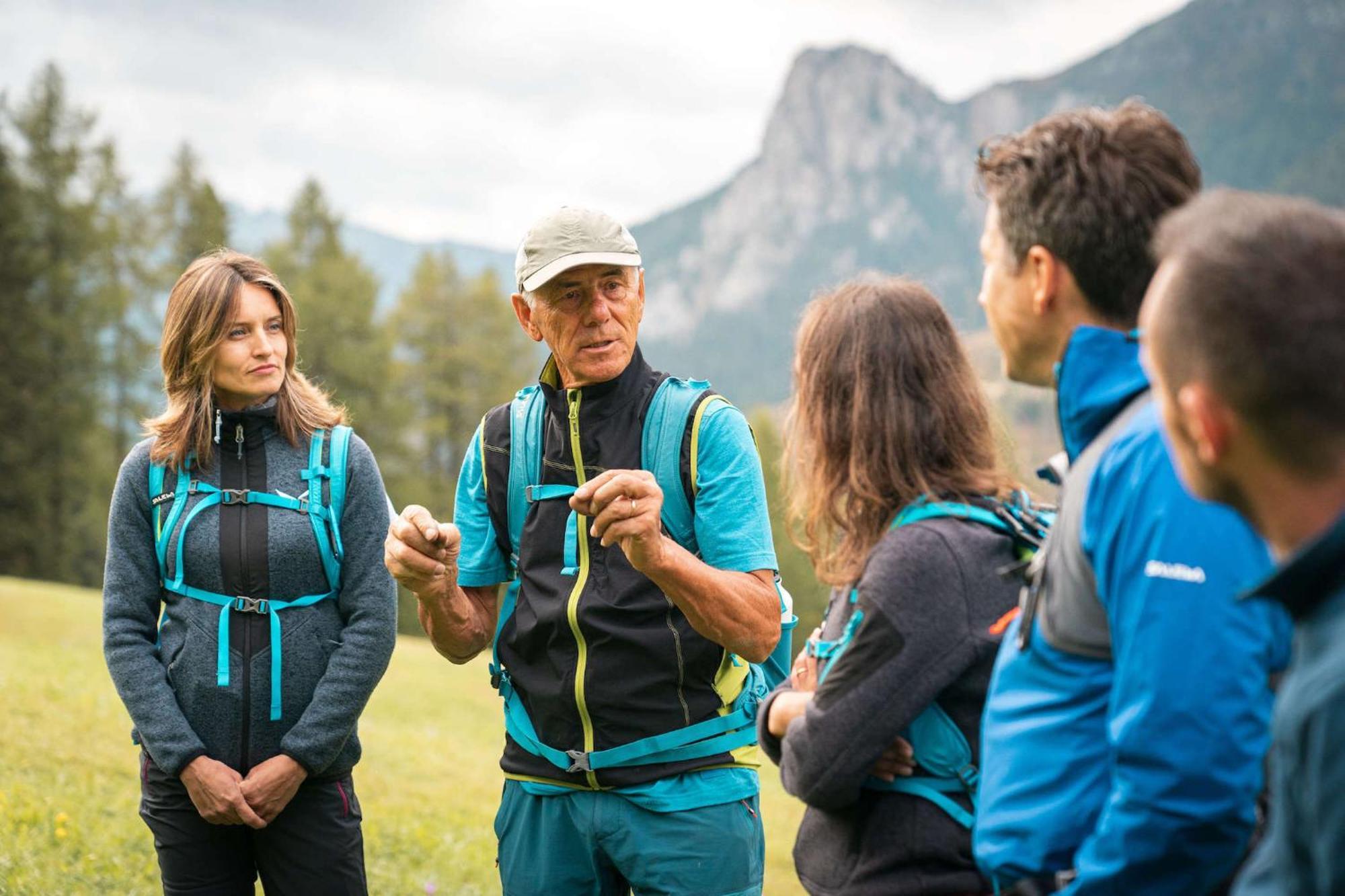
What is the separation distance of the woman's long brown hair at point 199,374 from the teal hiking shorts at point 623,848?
1571mm

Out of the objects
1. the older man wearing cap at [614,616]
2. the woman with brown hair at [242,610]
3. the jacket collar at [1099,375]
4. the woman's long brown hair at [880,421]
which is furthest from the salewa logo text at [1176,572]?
the woman with brown hair at [242,610]

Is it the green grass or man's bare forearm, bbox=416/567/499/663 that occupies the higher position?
man's bare forearm, bbox=416/567/499/663

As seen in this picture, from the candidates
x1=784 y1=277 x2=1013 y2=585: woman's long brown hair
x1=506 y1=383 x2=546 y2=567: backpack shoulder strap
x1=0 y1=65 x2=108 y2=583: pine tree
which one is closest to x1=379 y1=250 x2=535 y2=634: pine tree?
x1=0 y1=65 x2=108 y2=583: pine tree

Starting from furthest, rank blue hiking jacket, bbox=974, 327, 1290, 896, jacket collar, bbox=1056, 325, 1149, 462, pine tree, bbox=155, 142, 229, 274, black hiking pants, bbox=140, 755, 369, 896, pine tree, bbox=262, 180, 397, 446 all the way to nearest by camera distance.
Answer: pine tree, bbox=155, 142, 229, 274 < pine tree, bbox=262, 180, 397, 446 < black hiking pants, bbox=140, 755, 369, 896 < jacket collar, bbox=1056, 325, 1149, 462 < blue hiking jacket, bbox=974, 327, 1290, 896

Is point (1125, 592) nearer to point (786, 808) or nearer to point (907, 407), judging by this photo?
point (907, 407)

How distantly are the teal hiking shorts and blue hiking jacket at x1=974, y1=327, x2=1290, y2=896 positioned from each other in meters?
1.42

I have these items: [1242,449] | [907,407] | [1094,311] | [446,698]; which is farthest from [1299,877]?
[446,698]

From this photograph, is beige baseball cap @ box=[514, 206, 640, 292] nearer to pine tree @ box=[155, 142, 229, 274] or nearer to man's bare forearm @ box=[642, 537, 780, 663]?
man's bare forearm @ box=[642, 537, 780, 663]

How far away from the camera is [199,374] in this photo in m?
4.08

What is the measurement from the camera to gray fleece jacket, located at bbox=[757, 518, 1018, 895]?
2.48 m

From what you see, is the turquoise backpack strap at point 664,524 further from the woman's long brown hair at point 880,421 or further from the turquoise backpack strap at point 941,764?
the turquoise backpack strap at point 941,764

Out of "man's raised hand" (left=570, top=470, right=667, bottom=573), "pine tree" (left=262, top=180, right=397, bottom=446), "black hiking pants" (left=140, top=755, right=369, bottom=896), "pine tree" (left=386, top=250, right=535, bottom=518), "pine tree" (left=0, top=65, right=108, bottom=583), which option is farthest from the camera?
"pine tree" (left=386, top=250, right=535, bottom=518)

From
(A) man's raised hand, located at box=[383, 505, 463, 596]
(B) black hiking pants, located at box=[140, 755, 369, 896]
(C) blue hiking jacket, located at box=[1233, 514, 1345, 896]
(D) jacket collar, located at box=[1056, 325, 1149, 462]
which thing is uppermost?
(D) jacket collar, located at box=[1056, 325, 1149, 462]

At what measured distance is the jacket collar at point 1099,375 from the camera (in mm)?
2104
